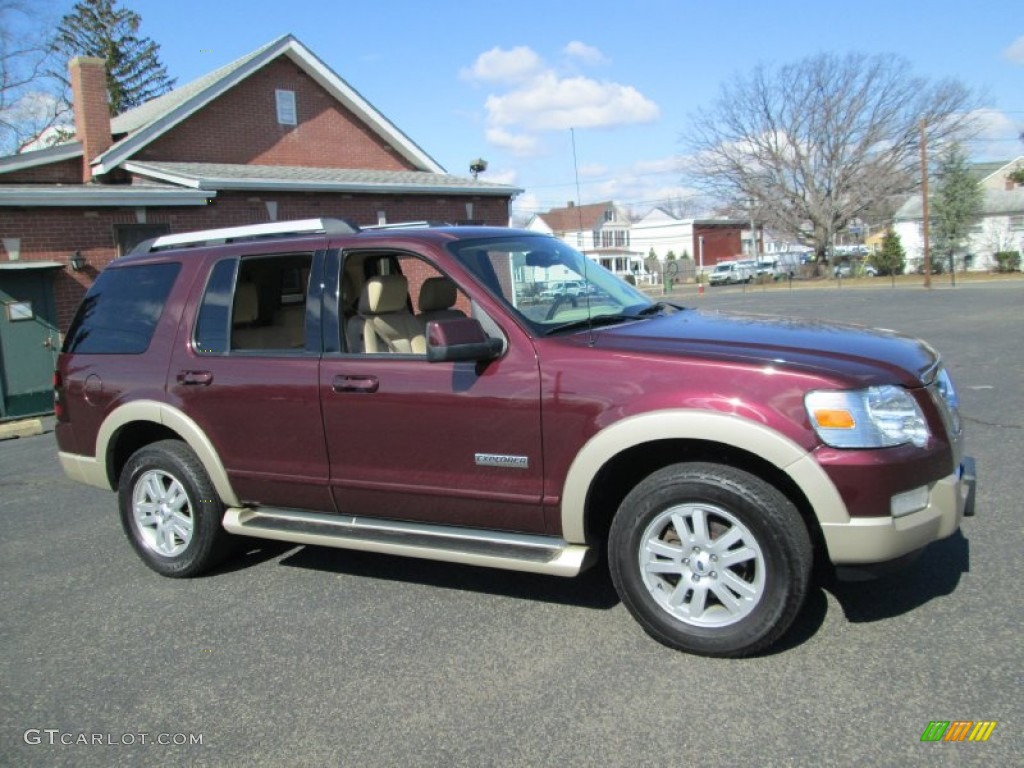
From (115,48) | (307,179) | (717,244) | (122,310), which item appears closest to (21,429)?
(122,310)

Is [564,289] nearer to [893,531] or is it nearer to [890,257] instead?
[893,531]

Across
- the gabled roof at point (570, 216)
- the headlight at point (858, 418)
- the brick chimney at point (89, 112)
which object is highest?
the gabled roof at point (570, 216)

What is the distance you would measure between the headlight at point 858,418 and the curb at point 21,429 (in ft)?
36.5

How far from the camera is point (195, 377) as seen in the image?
187 inches

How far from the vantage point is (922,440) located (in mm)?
3352

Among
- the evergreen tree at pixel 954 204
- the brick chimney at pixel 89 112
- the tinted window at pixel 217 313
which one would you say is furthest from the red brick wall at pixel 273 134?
the evergreen tree at pixel 954 204

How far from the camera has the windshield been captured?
163 inches

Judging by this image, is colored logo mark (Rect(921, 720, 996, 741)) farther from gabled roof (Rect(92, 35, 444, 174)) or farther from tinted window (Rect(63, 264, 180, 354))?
gabled roof (Rect(92, 35, 444, 174))

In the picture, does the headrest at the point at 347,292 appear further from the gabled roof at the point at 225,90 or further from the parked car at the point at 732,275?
the parked car at the point at 732,275

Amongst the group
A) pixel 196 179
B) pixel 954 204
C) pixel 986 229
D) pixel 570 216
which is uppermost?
pixel 570 216

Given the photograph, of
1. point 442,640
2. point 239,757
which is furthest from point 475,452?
point 239,757

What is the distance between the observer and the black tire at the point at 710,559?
3344mm

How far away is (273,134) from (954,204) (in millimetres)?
44265

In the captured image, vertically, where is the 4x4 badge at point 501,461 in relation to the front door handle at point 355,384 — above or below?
below
